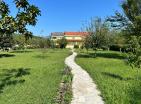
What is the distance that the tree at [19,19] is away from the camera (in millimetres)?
11883

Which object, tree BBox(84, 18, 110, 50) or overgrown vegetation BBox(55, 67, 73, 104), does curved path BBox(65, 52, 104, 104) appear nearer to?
overgrown vegetation BBox(55, 67, 73, 104)

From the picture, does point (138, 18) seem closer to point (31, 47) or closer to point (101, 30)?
point (101, 30)

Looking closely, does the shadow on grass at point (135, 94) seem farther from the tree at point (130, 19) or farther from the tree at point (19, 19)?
the tree at point (130, 19)

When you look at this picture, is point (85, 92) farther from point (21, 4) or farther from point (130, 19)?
point (130, 19)

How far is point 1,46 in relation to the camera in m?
12.7

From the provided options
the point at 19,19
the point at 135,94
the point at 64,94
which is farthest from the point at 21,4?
the point at 135,94

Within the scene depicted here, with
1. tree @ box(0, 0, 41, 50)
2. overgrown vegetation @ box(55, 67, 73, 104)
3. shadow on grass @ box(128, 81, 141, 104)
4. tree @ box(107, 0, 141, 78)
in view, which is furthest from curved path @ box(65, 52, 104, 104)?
tree @ box(107, 0, 141, 78)

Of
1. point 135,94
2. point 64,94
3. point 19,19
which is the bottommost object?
point 135,94

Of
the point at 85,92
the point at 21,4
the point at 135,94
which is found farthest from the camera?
the point at 85,92

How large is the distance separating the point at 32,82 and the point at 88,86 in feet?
11.7

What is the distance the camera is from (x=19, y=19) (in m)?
12.1

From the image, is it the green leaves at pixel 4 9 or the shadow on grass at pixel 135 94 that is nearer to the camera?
the green leaves at pixel 4 9

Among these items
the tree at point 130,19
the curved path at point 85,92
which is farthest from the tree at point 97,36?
the curved path at point 85,92

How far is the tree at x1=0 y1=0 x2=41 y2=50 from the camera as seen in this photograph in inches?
468
